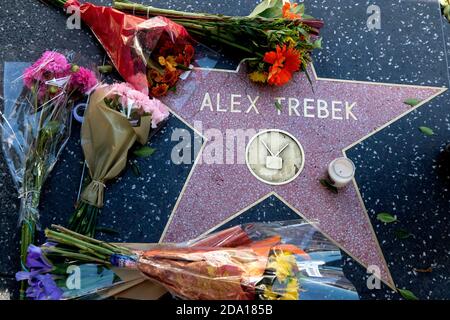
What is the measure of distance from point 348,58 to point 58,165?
53.8 inches

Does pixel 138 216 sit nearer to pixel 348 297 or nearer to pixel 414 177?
pixel 348 297

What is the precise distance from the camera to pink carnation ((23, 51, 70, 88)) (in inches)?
89.6

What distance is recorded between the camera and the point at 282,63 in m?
2.42

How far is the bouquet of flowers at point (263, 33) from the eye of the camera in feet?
7.84

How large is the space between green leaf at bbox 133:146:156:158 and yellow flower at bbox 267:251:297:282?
75 cm

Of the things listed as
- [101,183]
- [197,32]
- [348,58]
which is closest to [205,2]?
[197,32]

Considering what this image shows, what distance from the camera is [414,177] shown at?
246cm

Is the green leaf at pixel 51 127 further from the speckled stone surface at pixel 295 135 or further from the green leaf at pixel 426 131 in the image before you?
the green leaf at pixel 426 131

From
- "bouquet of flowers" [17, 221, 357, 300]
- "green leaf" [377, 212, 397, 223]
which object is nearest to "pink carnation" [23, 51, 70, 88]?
"bouquet of flowers" [17, 221, 357, 300]

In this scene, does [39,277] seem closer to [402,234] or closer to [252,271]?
[252,271]

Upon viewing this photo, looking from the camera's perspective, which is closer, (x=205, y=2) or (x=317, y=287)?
(x=317, y=287)

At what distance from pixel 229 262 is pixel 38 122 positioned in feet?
3.23

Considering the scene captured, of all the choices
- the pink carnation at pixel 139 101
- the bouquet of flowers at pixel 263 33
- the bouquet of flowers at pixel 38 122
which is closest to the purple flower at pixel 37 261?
the bouquet of flowers at pixel 38 122

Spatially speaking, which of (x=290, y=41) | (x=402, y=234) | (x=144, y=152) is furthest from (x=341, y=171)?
(x=144, y=152)
